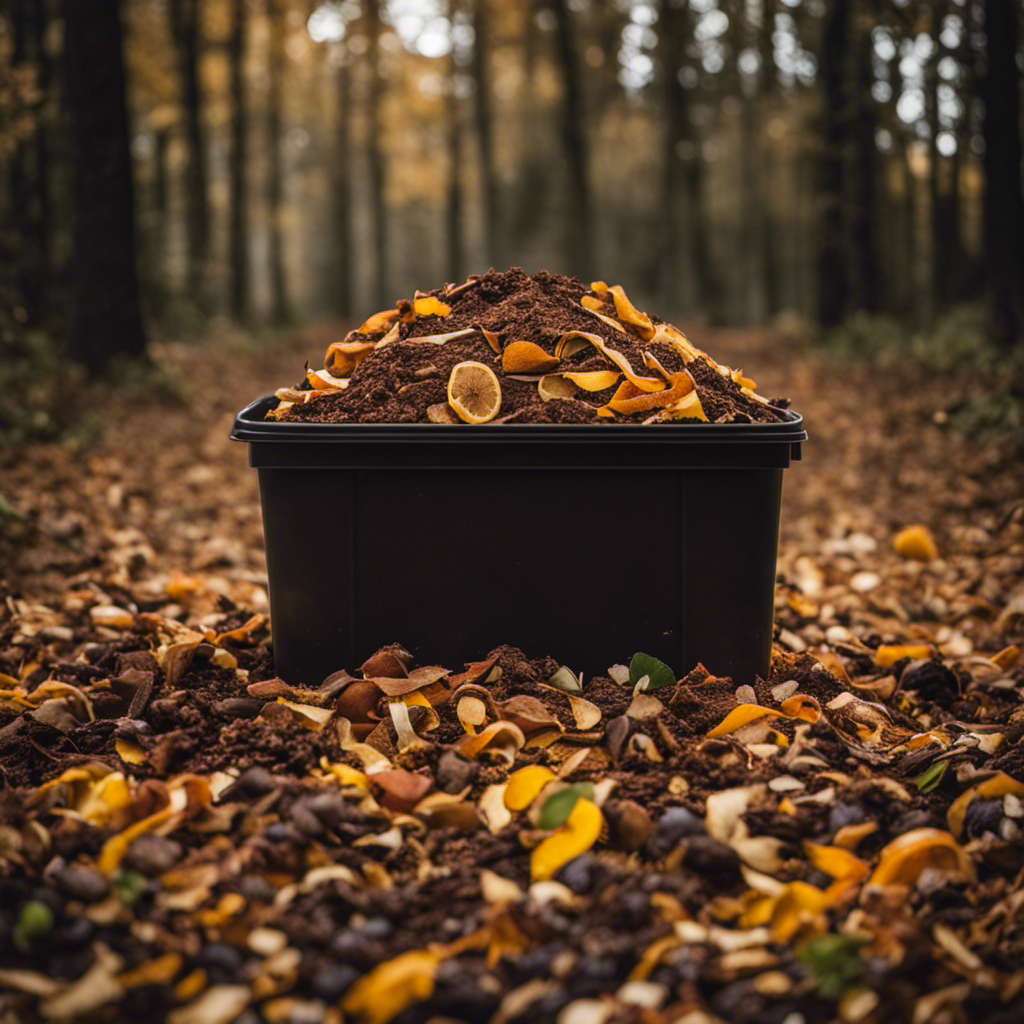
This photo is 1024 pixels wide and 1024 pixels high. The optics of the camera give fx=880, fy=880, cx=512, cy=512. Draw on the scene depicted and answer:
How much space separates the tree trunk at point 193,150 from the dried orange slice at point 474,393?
39.0 feet

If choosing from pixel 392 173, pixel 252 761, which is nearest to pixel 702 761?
pixel 252 761

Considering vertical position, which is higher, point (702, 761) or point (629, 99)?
point (629, 99)

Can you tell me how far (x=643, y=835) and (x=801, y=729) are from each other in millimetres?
515

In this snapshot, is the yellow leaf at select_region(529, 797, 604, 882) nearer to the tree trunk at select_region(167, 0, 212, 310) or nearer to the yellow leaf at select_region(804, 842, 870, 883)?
the yellow leaf at select_region(804, 842, 870, 883)

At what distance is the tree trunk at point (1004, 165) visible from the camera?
6152 mm

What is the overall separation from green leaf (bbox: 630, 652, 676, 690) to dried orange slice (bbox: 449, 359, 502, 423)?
0.69m

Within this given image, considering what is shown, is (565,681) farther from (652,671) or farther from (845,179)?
(845,179)

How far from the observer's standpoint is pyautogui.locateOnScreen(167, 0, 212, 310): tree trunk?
477 inches

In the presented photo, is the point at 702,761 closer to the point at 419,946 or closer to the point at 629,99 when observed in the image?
the point at 419,946

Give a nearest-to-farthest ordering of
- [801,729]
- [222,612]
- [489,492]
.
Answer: [801,729] → [489,492] → [222,612]

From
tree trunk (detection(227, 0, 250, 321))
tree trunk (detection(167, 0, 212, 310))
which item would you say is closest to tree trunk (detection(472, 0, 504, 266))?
tree trunk (detection(227, 0, 250, 321))

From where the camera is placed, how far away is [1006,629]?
123 inches

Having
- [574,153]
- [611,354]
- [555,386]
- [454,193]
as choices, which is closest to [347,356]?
[555,386]

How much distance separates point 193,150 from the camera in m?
12.5
